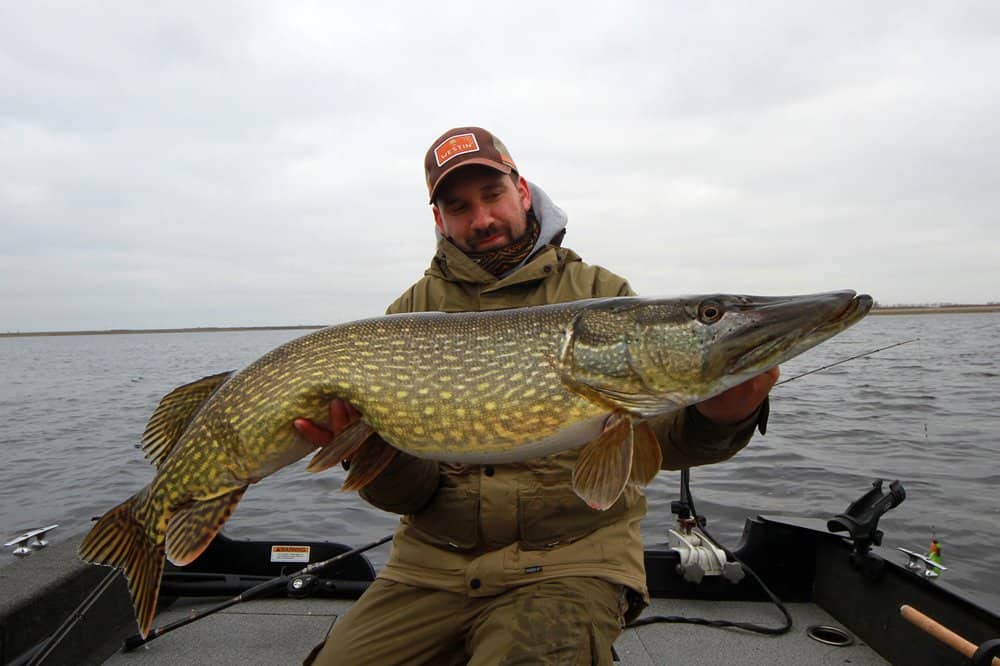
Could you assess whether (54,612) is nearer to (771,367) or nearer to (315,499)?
(771,367)

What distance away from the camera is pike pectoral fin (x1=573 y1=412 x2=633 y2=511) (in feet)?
5.43

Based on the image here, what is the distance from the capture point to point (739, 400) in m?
1.75

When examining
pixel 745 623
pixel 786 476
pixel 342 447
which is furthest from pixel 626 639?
pixel 786 476

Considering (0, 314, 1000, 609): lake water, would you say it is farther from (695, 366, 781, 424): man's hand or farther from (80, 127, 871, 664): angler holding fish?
(695, 366, 781, 424): man's hand

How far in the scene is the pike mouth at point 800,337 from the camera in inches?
60.8

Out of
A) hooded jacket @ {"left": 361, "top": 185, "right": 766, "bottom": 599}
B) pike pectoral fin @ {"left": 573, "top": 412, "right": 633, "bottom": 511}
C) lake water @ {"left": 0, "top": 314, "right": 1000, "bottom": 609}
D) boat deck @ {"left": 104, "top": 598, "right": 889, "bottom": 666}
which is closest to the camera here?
pike pectoral fin @ {"left": 573, "top": 412, "right": 633, "bottom": 511}

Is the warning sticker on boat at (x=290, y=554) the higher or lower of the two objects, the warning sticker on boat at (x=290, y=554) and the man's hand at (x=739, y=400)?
the lower

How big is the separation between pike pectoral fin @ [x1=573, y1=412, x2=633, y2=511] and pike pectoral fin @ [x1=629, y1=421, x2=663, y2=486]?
0.10m

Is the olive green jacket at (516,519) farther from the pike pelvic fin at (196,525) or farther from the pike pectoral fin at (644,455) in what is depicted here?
the pike pelvic fin at (196,525)

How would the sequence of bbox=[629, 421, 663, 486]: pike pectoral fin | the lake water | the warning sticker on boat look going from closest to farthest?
bbox=[629, 421, 663, 486]: pike pectoral fin → the warning sticker on boat → the lake water

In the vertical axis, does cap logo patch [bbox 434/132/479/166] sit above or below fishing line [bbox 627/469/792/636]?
above

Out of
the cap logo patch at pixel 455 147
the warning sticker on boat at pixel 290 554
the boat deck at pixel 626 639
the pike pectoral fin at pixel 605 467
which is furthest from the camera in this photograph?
the warning sticker on boat at pixel 290 554

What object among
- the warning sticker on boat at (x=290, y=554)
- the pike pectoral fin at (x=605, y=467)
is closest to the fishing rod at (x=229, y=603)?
the warning sticker on boat at (x=290, y=554)

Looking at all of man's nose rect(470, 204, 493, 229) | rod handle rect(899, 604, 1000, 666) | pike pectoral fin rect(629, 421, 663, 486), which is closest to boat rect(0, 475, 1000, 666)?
rod handle rect(899, 604, 1000, 666)
